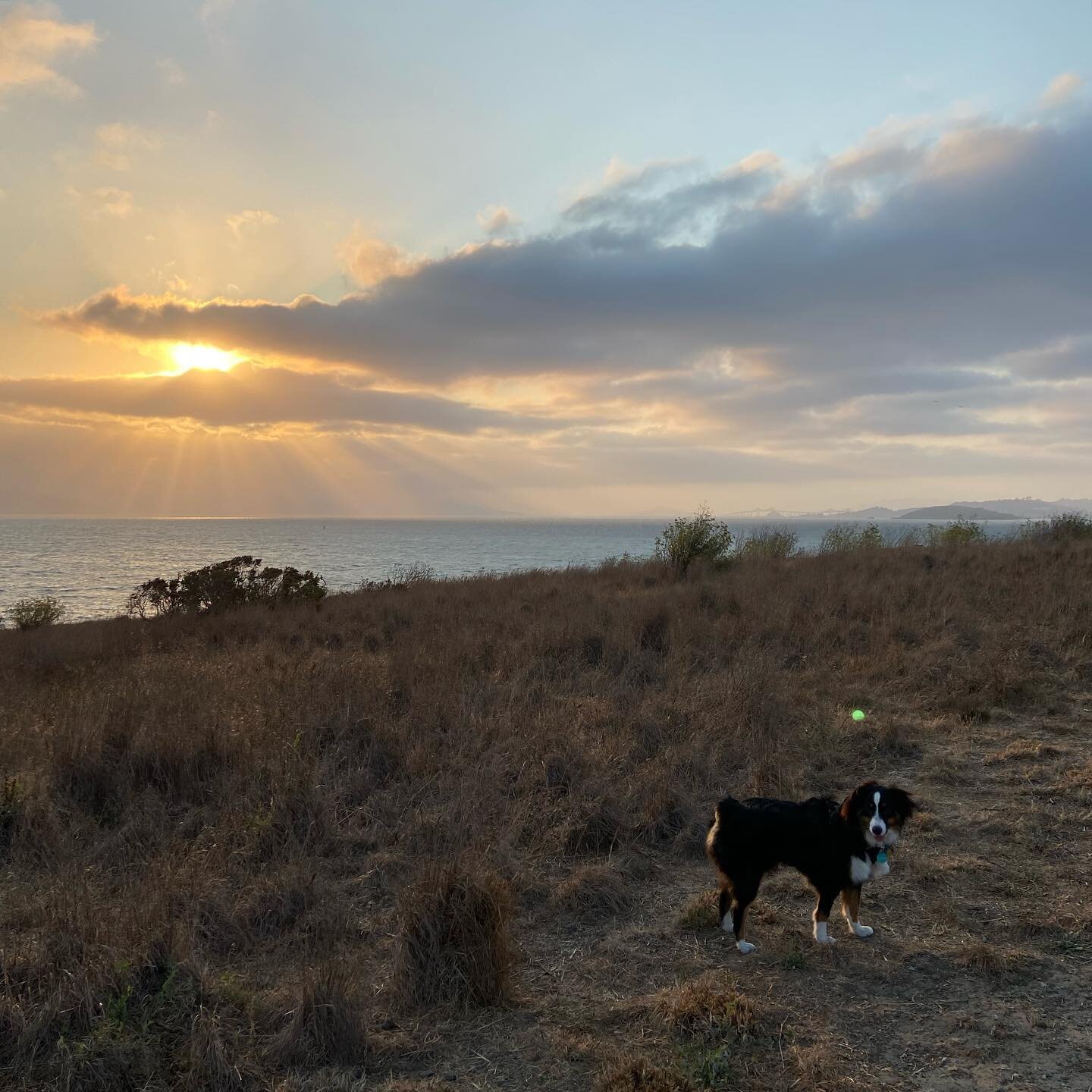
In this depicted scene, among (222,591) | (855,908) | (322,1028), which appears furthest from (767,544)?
(322,1028)

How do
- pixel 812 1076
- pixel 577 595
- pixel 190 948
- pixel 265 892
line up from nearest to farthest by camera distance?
pixel 812 1076 < pixel 190 948 < pixel 265 892 < pixel 577 595

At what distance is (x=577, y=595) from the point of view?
1702 centimetres

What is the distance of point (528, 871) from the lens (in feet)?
16.5

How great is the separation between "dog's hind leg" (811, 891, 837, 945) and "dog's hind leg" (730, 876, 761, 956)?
370 millimetres

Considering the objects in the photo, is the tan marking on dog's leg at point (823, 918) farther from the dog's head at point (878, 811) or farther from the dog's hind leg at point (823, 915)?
the dog's head at point (878, 811)

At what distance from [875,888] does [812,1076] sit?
2083 mm

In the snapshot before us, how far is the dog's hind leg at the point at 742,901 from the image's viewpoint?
4.17 m

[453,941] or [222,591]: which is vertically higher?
[222,591]

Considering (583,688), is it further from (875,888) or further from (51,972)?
(51,972)

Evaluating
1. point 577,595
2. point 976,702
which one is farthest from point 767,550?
point 976,702

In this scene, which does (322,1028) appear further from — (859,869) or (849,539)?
(849,539)

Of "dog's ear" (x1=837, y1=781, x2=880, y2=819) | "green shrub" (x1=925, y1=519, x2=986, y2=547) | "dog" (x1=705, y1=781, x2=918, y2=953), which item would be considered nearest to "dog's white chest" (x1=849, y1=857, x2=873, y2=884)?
"dog" (x1=705, y1=781, x2=918, y2=953)

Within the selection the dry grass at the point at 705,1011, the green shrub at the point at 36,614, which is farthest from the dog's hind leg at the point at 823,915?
the green shrub at the point at 36,614

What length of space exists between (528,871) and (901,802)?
92.0 inches
